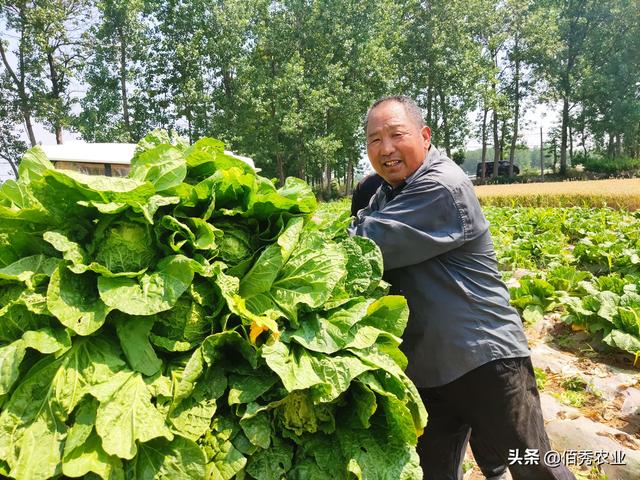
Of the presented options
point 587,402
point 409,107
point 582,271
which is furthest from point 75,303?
point 582,271

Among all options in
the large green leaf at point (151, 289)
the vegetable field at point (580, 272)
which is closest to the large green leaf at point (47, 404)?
the large green leaf at point (151, 289)

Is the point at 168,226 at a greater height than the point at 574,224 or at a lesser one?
greater

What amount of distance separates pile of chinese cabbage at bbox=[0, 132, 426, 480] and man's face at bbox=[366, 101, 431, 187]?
720mm

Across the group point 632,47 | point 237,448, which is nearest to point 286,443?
point 237,448

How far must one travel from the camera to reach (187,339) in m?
1.77

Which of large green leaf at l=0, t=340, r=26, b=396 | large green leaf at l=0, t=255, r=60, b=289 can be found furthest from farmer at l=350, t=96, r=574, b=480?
large green leaf at l=0, t=340, r=26, b=396

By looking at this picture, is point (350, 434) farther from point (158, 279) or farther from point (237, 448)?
point (158, 279)

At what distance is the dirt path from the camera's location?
3615 millimetres

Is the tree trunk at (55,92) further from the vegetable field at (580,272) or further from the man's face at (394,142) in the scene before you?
the man's face at (394,142)

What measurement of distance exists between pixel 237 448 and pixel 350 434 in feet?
1.51

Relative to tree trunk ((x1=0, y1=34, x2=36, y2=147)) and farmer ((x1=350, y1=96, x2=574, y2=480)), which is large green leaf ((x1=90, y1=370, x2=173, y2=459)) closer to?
farmer ((x1=350, y1=96, x2=574, y2=480))

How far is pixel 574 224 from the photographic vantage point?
1230 cm

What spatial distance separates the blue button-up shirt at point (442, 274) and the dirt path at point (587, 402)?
1.79 m

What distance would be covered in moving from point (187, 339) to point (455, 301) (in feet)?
4.54
